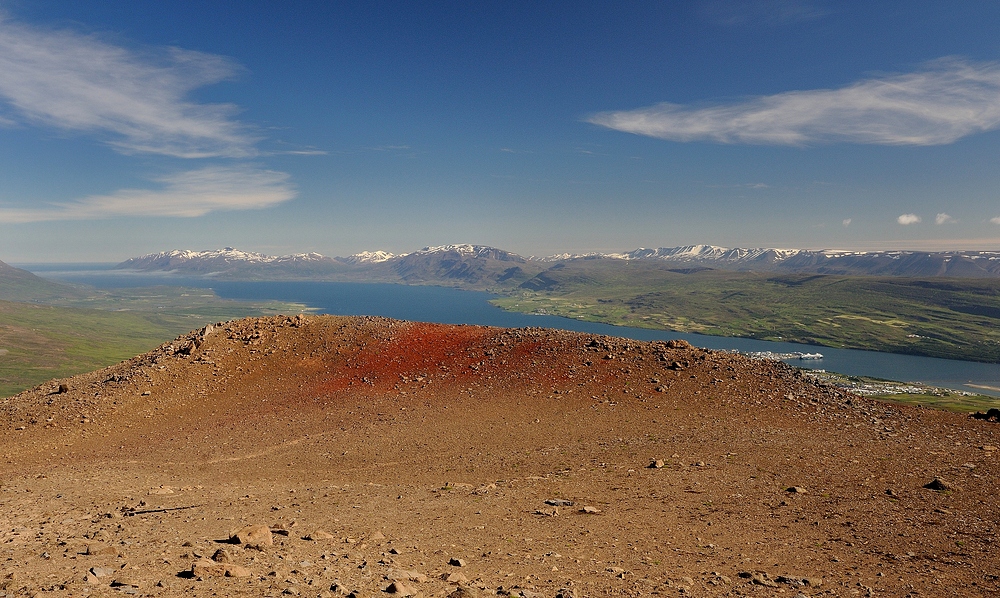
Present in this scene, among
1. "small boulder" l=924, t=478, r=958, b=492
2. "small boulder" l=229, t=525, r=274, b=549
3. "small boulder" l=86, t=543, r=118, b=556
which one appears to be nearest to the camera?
"small boulder" l=86, t=543, r=118, b=556

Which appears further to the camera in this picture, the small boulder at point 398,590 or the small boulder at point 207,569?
the small boulder at point 207,569

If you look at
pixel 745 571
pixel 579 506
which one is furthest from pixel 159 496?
pixel 745 571

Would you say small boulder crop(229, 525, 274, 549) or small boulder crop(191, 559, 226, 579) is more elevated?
small boulder crop(191, 559, 226, 579)

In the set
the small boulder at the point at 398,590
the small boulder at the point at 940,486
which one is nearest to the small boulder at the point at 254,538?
the small boulder at the point at 398,590

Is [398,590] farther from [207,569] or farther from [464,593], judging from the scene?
[207,569]

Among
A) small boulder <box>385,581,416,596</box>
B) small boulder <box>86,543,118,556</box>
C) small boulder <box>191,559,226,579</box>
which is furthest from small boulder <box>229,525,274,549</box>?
small boulder <box>385,581,416,596</box>

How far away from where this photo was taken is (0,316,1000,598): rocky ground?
12.8 metres

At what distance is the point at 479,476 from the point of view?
22.8 meters

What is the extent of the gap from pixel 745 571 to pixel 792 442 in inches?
567

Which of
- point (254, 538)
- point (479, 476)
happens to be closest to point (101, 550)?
point (254, 538)

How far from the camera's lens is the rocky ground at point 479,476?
42.0ft

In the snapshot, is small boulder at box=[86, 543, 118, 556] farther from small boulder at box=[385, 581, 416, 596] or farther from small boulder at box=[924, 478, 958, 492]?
small boulder at box=[924, 478, 958, 492]

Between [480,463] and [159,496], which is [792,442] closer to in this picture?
[480,463]

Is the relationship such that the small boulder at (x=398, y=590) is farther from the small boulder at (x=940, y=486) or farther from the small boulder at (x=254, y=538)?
the small boulder at (x=940, y=486)
